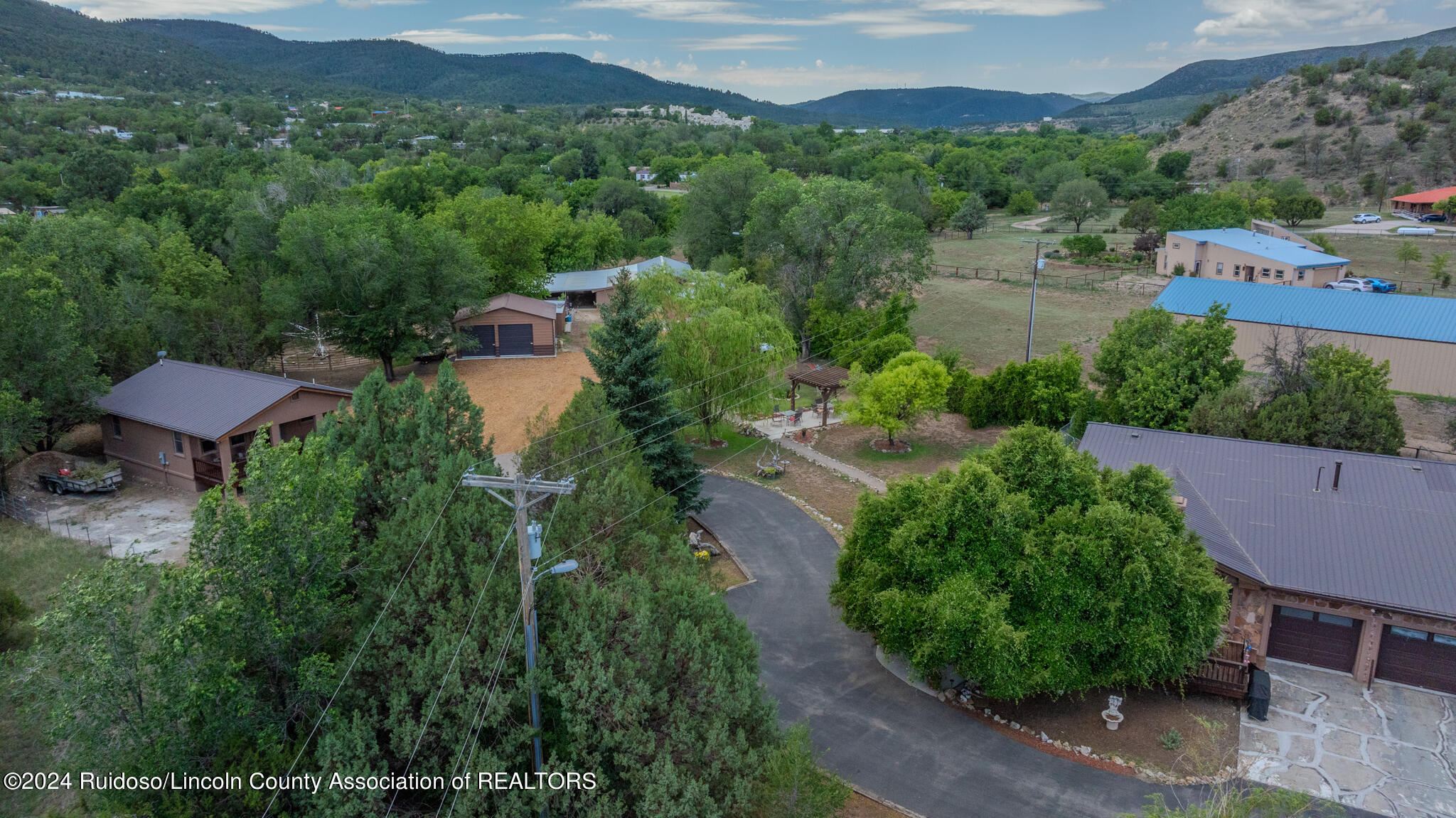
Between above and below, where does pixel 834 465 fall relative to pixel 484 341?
below

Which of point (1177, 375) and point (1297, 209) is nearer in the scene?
point (1177, 375)

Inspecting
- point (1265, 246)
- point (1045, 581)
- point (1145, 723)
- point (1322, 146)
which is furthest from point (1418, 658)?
point (1322, 146)

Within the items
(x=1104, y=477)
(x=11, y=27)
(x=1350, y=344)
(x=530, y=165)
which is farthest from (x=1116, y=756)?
(x=11, y=27)

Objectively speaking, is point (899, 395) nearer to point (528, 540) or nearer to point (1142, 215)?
point (528, 540)

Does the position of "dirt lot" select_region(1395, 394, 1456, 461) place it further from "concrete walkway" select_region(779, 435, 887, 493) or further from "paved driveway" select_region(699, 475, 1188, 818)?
"paved driveway" select_region(699, 475, 1188, 818)

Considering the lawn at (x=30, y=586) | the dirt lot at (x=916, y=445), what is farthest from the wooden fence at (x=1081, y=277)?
the lawn at (x=30, y=586)

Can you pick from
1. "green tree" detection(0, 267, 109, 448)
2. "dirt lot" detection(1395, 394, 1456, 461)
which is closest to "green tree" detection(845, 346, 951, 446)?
"dirt lot" detection(1395, 394, 1456, 461)
